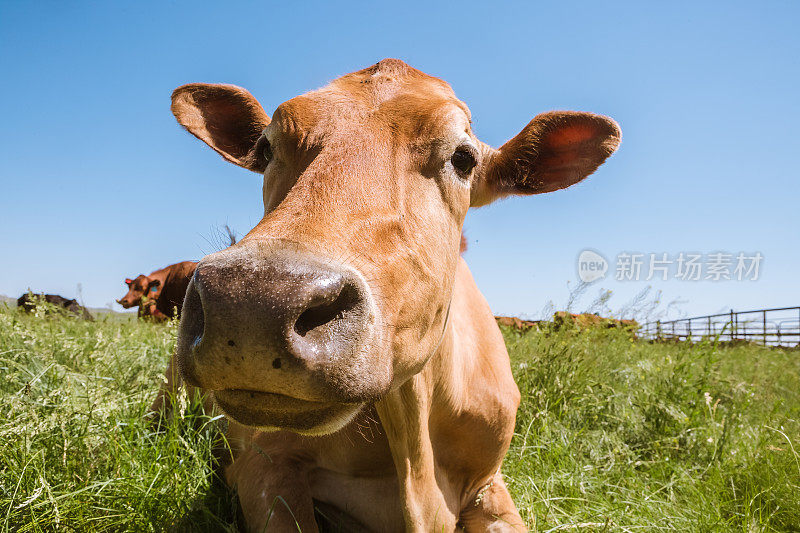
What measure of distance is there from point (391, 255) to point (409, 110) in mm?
699

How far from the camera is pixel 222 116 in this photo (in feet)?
10.6

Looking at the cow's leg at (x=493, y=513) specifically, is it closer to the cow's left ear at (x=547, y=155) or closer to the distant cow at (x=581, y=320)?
the cow's left ear at (x=547, y=155)

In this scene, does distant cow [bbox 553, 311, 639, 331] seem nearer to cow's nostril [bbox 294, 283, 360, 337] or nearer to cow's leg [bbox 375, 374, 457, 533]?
cow's leg [bbox 375, 374, 457, 533]

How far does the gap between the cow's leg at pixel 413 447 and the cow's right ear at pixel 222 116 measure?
1395mm

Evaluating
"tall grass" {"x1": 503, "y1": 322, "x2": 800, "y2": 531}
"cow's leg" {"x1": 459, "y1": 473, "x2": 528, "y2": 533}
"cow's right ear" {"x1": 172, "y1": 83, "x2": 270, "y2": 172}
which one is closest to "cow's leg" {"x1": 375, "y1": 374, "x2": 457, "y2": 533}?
"cow's leg" {"x1": 459, "y1": 473, "x2": 528, "y2": 533}

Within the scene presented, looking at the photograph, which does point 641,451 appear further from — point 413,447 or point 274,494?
point 274,494

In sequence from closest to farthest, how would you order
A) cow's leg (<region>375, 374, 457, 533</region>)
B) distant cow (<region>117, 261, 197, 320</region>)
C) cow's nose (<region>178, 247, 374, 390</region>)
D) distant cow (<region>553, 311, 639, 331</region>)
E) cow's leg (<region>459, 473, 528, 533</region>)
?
cow's nose (<region>178, 247, 374, 390</region>) < cow's leg (<region>375, 374, 457, 533</region>) < cow's leg (<region>459, 473, 528, 533</region>) < distant cow (<region>553, 311, 639, 331</region>) < distant cow (<region>117, 261, 197, 320</region>)

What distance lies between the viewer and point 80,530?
2.23 meters

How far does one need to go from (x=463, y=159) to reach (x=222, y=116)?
158 centimetres

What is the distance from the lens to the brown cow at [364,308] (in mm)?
1389

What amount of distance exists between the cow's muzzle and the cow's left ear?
1514 mm

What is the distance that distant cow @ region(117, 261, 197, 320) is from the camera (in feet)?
58.5

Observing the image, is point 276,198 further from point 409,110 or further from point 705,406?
point 705,406

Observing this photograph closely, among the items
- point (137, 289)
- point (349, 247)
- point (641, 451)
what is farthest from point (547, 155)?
point (137, 289)
